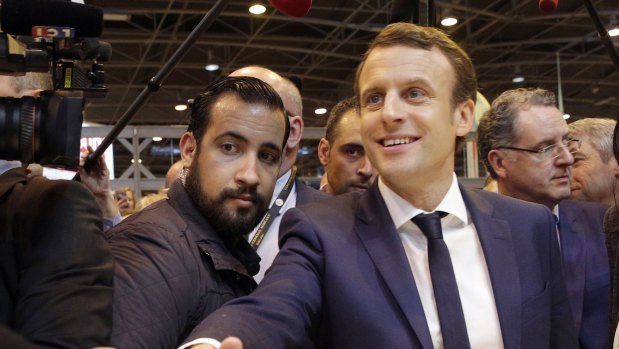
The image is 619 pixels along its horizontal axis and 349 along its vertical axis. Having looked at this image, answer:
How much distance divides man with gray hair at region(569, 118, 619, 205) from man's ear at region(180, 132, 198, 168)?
5.97 feet

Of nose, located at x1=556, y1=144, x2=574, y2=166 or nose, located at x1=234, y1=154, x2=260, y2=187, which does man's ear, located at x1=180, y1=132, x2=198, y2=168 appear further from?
nose, located at x1=556, y1=144, x2=574, y2=166

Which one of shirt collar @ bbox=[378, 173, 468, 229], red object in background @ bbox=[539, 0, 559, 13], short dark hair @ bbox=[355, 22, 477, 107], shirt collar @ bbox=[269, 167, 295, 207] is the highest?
red object in background @ bbox=[539, 0, 559, 13]

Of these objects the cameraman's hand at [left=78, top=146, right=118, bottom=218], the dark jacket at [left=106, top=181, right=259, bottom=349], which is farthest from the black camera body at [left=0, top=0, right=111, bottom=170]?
the cameraman's hand at [left=78, top=146, right=118, bottom=218]

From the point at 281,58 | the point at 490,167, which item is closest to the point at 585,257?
the point at 490,167

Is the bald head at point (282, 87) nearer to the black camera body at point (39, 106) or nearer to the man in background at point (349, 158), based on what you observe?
the man in background at point (349, 158)

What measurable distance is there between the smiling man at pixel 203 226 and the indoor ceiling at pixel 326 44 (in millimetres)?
7037

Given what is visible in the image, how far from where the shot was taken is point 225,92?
1697mm

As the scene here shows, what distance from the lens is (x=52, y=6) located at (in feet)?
3.29

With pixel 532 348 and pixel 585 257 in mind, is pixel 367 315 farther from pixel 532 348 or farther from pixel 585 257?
pixel 585 257

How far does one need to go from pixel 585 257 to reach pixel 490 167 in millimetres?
542

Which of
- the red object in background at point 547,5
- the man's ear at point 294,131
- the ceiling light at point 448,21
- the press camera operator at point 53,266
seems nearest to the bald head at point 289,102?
the man's ear at point 294,131

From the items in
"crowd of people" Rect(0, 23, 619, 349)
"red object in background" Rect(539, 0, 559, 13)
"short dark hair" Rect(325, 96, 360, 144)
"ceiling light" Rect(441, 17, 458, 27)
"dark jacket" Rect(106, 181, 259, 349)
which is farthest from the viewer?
"ceiling light" Rect(441, 17, 458, 27)

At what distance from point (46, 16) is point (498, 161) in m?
1.89

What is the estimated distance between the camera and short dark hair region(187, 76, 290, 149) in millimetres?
1688
